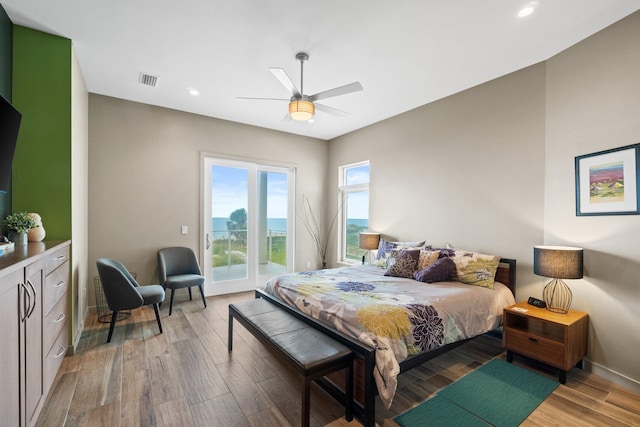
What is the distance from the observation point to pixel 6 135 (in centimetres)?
207

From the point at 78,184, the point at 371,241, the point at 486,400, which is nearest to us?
the point at 486,400

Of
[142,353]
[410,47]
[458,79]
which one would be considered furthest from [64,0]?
[458,79]

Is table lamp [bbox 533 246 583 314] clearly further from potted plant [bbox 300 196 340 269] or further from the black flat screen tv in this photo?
the black flat screen tv

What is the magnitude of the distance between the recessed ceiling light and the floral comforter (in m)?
2.42

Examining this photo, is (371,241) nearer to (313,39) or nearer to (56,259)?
(313,39)

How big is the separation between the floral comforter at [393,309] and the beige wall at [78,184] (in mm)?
1965

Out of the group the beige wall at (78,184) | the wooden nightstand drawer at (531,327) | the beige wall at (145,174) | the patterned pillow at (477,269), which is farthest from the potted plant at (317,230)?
the wooden nightstand drawer at (531,327)

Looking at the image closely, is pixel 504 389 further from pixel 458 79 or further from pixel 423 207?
pixel 458 79

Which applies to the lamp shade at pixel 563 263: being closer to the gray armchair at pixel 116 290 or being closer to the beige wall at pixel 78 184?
the gray armchair at pixel 116 290

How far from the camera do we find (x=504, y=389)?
2.34 m

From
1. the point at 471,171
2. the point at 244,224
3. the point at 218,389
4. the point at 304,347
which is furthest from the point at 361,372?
the point at 244,224

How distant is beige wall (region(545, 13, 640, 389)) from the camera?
239 centimetres

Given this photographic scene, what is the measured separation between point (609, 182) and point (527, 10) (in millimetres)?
1611

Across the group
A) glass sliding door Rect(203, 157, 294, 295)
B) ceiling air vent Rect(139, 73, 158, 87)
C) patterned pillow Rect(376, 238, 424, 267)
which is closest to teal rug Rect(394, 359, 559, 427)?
patterned pillow Rect(376, 238, 424, 267)
